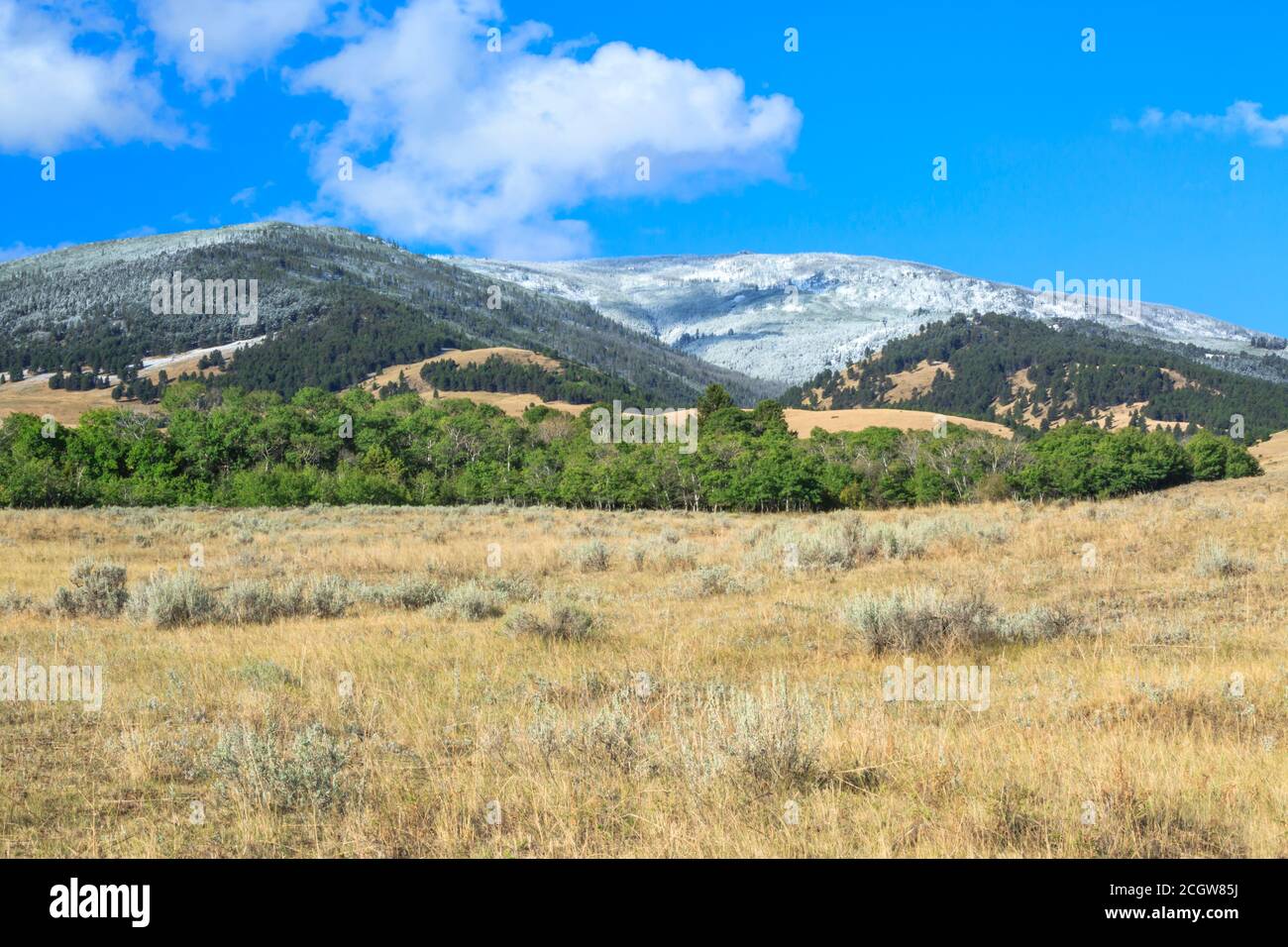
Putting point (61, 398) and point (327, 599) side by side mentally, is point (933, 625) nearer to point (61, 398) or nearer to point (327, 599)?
point (327, 599)

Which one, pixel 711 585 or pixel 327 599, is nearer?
pixel 327 599

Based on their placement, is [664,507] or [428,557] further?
[664,507]

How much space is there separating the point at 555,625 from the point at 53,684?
519 cm

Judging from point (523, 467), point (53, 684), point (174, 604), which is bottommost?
point (53, 684)

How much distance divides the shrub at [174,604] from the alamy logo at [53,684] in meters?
2.77

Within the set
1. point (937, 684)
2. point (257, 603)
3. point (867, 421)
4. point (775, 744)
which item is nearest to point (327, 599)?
point (257, 603)

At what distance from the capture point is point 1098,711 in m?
6.73

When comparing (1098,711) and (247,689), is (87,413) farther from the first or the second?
(1098,711)

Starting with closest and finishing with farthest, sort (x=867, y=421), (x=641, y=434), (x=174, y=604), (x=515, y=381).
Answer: (x=174, y=604) → (x=641, y=434) → (x=867, y=421) → (x=515, y=381)

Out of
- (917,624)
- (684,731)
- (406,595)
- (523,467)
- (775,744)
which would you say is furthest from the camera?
(523,467)

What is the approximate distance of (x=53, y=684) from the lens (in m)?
8.41

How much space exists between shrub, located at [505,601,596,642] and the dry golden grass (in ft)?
0.32
